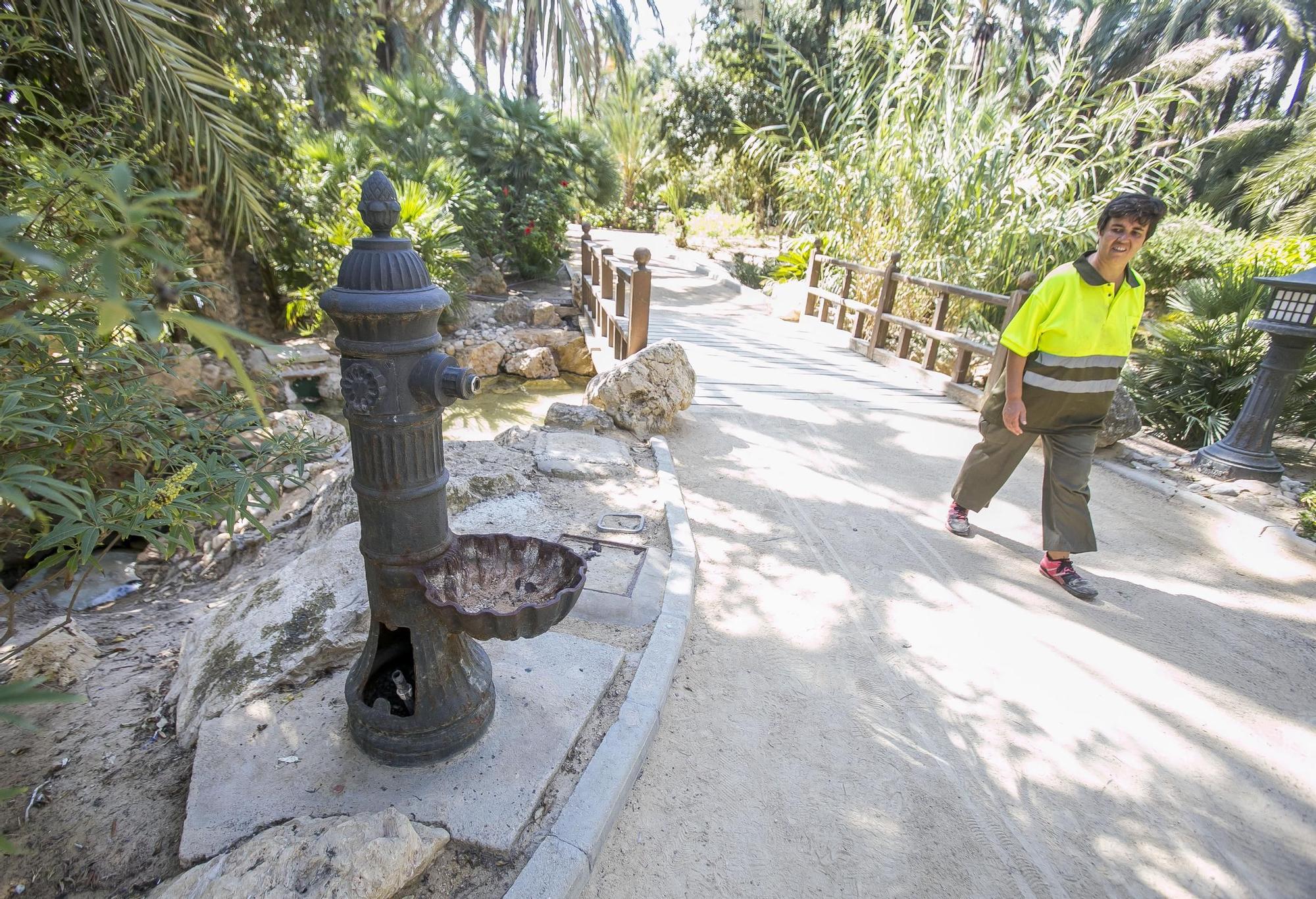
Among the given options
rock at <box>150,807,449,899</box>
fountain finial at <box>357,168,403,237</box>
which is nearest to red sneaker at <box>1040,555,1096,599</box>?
rock at <box>150,807,449,899</box>

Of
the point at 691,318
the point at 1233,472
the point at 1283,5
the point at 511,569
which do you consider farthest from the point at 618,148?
the point at 511,569

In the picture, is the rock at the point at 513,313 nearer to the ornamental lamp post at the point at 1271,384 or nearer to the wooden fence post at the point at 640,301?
the wooden fence post at the point at 640,301

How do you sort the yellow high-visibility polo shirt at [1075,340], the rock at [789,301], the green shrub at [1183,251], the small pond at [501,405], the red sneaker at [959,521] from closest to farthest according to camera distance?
1. the yellow high-visibility polo shirt at [1075,340]
2. the red sneaker at [959,521]
3. the small pond at [501,405]
4. the rock at [789,301]
5. the green shrub at [1183,251]

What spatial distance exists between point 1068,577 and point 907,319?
505cm

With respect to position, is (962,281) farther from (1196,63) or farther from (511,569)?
(1196,63)

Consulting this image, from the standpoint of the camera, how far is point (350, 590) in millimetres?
2512

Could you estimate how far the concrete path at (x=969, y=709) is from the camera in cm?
198

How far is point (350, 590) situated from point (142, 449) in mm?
890

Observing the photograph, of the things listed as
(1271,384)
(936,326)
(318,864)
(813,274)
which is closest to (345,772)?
(318,864)

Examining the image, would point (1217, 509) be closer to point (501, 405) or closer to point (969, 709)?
point (969, 709)

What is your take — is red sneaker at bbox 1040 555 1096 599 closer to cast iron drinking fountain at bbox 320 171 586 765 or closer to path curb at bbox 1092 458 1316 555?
path curb at bbox 1092 458 1316 555

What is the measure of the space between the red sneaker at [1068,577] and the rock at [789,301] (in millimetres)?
→ 7423

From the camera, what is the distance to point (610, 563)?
3.28m

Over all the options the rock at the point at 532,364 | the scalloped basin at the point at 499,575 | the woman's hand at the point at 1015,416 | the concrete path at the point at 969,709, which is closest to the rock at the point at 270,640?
the scalloped basin at the point at 499,575
